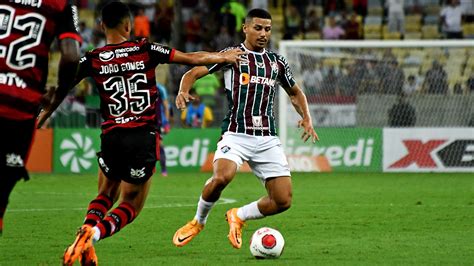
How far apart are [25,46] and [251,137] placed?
383 centimetres

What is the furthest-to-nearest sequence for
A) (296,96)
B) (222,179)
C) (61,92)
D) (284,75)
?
(296,96) → (284,75) → (222,179) → (61,92)

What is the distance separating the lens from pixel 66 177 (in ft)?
72.4

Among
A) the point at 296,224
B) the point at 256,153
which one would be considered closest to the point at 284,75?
the point at 256,153

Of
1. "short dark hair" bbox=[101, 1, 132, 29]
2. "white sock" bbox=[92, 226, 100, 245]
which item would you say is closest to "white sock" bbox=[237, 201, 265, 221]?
"white sock" bbox=[92, 226, 100, 245]

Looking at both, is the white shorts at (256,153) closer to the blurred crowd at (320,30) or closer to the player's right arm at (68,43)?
the player's right arm at (68,43)

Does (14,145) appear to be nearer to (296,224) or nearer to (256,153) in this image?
(256,153)

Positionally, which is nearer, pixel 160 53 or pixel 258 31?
pixel 160 53

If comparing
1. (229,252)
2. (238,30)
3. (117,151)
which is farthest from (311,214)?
(238,30)

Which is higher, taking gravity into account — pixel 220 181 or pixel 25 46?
pixel 25 46

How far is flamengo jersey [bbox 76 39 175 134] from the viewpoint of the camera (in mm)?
8594

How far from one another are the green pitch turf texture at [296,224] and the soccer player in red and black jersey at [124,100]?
0.85m

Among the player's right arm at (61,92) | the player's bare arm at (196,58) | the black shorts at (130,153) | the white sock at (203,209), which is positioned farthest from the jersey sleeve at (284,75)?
the player's right arm at (61,92)

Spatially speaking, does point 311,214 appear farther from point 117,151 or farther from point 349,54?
point 349,54

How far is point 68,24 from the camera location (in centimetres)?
697
